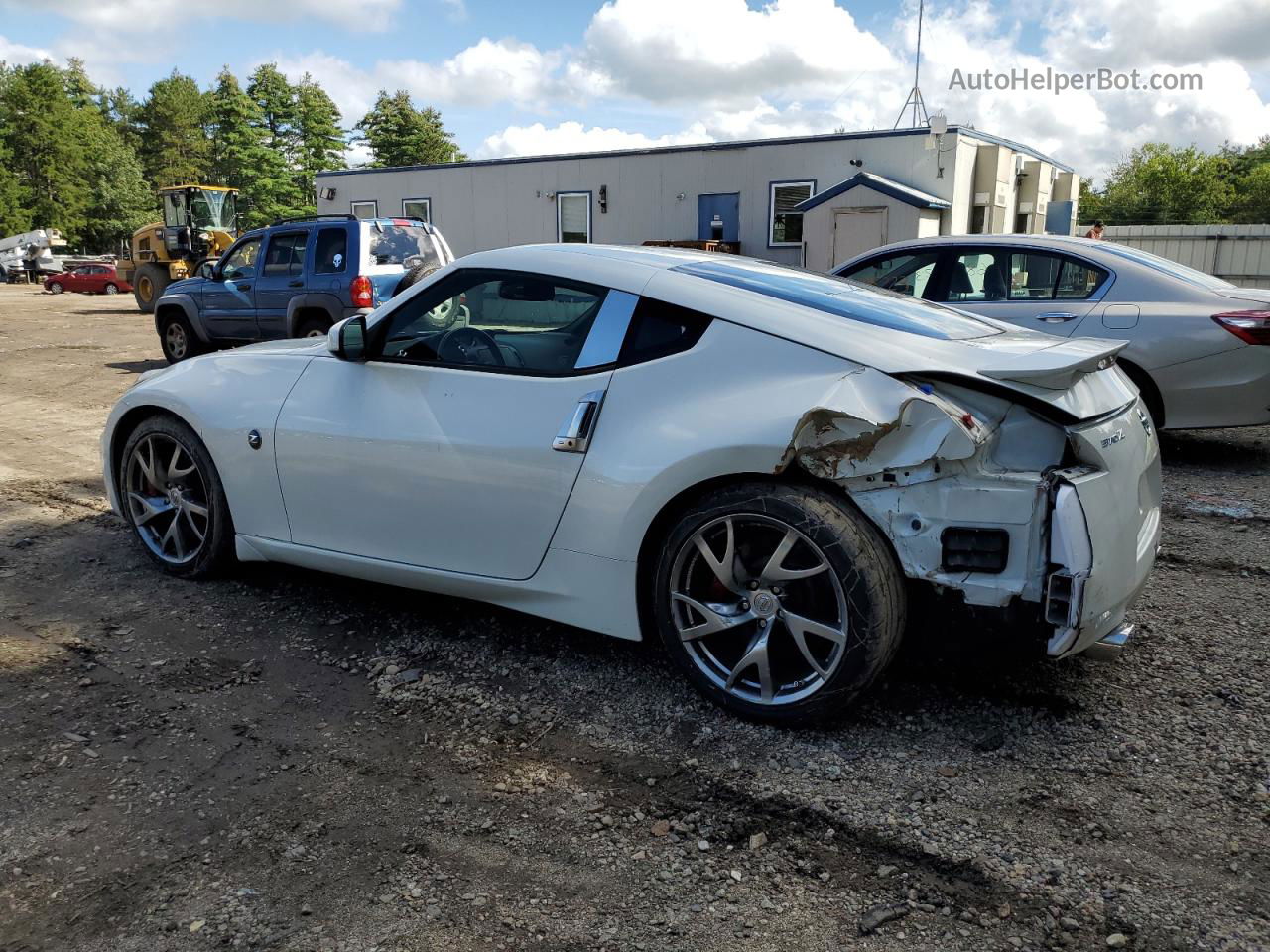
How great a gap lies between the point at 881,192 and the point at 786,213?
309cm

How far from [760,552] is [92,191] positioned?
84.1 meters

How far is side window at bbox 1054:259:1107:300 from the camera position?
6.57 meters

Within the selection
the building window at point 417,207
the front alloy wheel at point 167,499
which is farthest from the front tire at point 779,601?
the building window at point 417,207

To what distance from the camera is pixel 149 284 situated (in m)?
24.0

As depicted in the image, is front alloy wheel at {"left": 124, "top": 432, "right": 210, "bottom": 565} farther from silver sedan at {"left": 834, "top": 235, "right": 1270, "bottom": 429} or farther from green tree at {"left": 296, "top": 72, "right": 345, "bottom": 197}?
green tree at {"left": 296, "top": 72, "right": 345, "bottom": 197}

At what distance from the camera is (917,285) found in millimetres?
7113

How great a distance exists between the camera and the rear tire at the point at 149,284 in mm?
24016

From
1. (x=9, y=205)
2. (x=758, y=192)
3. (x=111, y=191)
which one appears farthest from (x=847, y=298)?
(x=111, y=191)

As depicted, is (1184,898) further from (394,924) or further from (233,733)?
(233,733)

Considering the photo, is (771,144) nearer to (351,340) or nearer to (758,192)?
(758,192)

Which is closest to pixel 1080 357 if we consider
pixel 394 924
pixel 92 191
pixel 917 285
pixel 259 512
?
pixel 394 924

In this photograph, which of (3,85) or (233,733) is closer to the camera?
(233,733)

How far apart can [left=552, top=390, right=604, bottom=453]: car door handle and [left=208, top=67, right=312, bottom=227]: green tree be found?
214 ft

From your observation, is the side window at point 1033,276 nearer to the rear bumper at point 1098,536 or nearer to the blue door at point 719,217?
the rear bumper at point 1098,536
